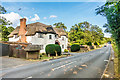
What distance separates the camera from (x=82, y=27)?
62500 millimetres

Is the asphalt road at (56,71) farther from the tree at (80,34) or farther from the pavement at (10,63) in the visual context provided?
the tree at (80,34)

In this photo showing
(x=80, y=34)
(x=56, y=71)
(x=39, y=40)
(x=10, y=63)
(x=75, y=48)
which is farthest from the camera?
(x=80, y=34)

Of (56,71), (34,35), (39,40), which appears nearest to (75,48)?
(39,40)

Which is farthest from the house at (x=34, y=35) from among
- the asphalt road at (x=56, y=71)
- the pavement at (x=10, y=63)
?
the asphalt road at (x=56, y=71)

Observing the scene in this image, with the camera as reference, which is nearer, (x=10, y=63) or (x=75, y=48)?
(x=10, y=63)

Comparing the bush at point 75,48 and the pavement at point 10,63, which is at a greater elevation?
the bush at point 75,48

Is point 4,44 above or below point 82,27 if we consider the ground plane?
below

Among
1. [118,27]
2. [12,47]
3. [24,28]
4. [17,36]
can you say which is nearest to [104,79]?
[118,27]

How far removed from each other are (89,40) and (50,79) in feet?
173

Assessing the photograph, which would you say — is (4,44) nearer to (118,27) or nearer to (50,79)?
(50,79)

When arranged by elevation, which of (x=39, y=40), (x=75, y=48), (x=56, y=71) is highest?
(x=39, y=40)

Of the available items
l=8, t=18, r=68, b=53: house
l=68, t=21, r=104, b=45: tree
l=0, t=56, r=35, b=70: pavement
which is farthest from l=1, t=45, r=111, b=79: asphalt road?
l=68, t=21, r=104, b=45: tree

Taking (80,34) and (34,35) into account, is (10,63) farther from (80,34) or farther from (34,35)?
(80,34)

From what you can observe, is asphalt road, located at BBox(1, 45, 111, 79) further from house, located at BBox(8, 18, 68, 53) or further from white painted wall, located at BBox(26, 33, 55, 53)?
house, located at BBox(8, 18, 68, 53)
